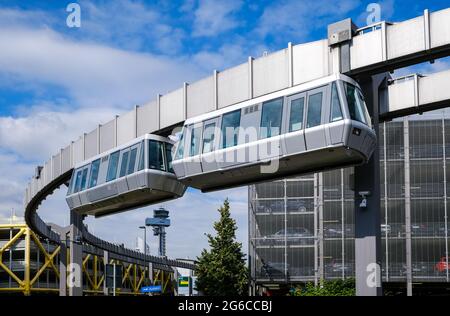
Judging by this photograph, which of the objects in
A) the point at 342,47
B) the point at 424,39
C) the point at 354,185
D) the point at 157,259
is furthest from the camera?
the point at 157,259

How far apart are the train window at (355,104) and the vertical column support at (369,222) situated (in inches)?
85.1

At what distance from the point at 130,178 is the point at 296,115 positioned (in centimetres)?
786

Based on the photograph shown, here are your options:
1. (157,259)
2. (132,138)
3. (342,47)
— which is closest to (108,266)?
(132,138)

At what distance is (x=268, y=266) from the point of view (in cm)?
6594

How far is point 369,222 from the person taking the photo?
65.4 feet

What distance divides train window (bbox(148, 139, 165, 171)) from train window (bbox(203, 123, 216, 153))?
10.8 ft

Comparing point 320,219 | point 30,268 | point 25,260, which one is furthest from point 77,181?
point 30,268

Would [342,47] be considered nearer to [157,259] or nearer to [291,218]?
[291,218]

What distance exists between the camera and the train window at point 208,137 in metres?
20.2

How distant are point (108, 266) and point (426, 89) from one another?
21751 millimetres

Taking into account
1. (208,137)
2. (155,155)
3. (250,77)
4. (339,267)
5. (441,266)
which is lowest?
(339,267)

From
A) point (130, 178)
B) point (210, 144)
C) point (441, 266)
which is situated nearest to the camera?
point (210, 144)

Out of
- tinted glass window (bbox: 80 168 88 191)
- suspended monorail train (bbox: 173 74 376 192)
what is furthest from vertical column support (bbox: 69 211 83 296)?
suspended monorail train (bbox: 173 74 376 192)

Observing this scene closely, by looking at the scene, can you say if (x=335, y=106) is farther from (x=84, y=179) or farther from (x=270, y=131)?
(x=84, y=179)
